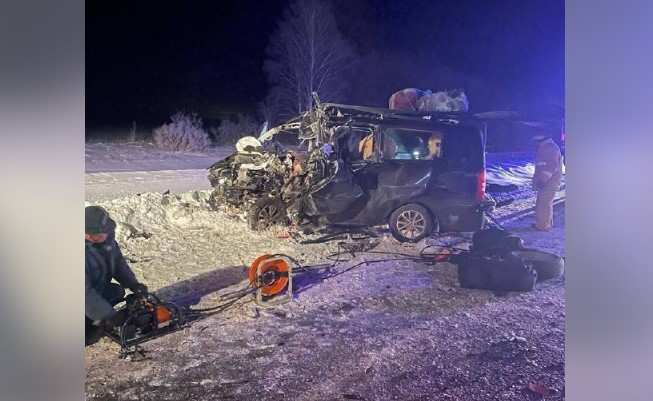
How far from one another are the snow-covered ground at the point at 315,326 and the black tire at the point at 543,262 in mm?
51

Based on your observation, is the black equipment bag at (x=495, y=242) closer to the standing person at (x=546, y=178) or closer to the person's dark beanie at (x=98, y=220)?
the standing person at (x=546, y=178)

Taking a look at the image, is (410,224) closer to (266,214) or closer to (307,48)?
(266,214)

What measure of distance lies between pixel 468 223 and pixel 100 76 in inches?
64.6

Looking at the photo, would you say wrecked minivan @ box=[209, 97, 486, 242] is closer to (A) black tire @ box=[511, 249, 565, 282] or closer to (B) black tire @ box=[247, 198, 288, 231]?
(B) black tire @ box=[247, 198, 288, 231]

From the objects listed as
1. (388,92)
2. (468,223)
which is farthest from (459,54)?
(468,223)

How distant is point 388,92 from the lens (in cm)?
244

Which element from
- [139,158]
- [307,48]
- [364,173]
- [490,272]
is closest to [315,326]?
[364,173]

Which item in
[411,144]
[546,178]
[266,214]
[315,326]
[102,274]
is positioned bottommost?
[315,326]

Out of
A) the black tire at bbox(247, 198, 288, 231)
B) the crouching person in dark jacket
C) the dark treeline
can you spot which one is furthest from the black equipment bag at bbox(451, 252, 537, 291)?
the crouching person in dark jacket

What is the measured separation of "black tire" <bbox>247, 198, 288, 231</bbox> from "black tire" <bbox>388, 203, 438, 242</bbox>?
1.50 feet

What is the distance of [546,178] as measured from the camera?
249 cm

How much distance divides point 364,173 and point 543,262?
0.86m

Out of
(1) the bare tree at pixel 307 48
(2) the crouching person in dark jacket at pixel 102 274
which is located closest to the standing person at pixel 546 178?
(1) the bare tree at pixel 307 48
